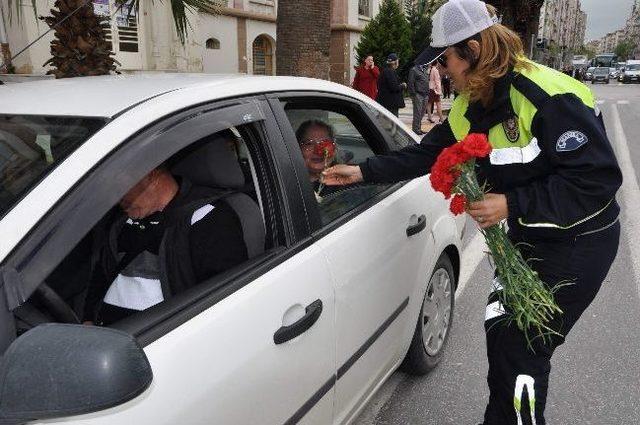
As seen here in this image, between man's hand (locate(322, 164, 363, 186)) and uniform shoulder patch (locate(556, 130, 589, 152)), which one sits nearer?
uniform shoulder patch (locate(556, 130, 589, 152))

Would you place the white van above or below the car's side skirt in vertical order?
above

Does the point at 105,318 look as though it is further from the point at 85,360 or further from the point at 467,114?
the point at 467,114

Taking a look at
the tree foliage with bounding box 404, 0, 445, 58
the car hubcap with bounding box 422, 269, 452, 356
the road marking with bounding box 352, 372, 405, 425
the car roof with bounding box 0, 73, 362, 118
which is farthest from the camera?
the tree foliage with bounding box 404, 0, 445, 58

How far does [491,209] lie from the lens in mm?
1829

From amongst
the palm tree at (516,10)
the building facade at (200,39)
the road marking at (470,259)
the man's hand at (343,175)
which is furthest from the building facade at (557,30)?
the man's hand at (343,175)

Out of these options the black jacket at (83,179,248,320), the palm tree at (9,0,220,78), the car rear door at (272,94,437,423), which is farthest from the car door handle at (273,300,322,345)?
the palm tree at (9,0,220,78)

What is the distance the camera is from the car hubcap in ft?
9.52

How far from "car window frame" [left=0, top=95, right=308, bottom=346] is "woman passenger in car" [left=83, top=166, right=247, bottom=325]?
0.49 feet

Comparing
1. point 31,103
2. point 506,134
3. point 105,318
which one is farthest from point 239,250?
point 506,134

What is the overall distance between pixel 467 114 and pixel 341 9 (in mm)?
23730

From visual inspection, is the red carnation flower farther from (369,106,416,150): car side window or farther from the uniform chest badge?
(369,106,416,150): car side window

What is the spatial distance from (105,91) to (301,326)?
3.01ft

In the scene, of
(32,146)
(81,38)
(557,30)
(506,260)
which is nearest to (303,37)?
(81,38)

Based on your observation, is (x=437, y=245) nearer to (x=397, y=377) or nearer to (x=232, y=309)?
(x=397, y=377)
